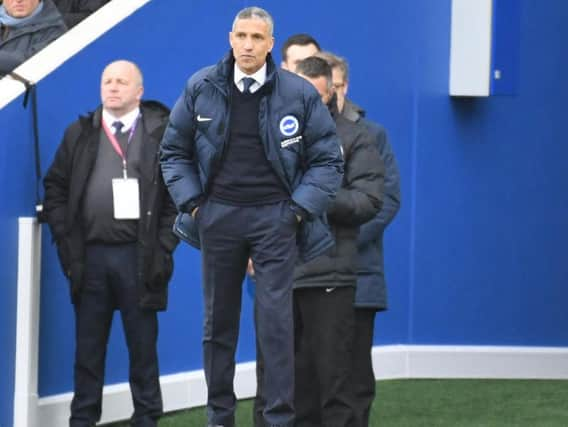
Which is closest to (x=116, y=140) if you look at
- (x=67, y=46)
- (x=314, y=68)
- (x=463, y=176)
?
(x=67, y=46)

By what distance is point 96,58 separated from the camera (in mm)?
9039

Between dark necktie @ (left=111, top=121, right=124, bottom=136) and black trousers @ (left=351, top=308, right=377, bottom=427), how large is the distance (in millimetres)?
1520

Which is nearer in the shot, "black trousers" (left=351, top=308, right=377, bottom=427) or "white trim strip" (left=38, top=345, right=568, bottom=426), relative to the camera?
"black trousers" (left=351, top=308, right=377, bottom=427)

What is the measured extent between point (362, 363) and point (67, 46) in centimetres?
240

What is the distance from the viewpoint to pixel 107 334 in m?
8.45

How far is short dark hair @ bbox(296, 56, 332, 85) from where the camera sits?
745cm

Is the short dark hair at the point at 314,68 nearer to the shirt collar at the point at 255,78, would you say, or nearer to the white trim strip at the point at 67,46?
the shirt collar at the point at 255,78

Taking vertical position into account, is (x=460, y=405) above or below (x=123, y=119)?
below

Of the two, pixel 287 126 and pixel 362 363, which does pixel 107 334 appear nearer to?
pixel 362 363

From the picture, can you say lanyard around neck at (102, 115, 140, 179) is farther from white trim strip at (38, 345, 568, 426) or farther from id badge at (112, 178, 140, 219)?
white trim strip at (38, 345, 568, 426)

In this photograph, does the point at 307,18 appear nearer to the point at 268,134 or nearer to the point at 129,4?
the point at 129,4

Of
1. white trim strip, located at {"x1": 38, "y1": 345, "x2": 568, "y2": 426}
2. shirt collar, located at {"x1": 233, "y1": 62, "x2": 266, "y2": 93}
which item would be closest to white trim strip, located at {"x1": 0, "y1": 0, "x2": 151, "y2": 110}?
shirt collar, located at {"x1": 233, "y1": 62, "x2": 266, "y2": 93}

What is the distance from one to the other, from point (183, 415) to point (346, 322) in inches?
89.3

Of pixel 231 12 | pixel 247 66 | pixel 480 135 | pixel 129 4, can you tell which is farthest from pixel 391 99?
pixel 247 66
